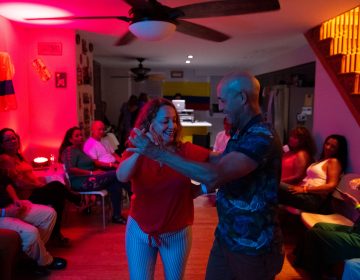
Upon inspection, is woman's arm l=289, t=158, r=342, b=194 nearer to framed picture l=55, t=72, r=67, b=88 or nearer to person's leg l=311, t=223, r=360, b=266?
person's leg l=311, t=223, r=360, b=266

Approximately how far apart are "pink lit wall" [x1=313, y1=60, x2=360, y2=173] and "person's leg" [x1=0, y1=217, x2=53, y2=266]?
2855 millimetres

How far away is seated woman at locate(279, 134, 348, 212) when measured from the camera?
10.2ft

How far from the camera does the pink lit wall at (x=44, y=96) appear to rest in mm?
3988

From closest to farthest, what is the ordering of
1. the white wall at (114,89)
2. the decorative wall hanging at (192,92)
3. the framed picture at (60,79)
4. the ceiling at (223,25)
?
the ceiling at (223,25)
the framed picture at (60,79)
the white wall at (114,89)
the decorative wall hanging at (192,92)

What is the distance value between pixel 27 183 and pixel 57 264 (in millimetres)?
752

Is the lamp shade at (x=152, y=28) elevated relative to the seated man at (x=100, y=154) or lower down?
elevated

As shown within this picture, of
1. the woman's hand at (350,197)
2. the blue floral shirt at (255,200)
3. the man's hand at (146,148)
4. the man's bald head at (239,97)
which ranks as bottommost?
the woman's hand at (350,197)

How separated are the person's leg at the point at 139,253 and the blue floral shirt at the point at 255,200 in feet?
1.39

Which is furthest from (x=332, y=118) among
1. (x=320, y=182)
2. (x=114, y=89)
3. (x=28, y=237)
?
(x=114, y=89)

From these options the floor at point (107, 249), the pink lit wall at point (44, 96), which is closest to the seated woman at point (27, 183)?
the floor at point (107, 249)

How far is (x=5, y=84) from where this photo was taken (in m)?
3.08

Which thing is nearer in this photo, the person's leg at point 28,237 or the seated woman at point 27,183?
the person's leg at point 28,237

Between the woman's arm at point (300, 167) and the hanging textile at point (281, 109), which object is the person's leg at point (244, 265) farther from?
the hanging textile at point (281, 109)

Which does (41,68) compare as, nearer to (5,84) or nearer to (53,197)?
(5,84)
